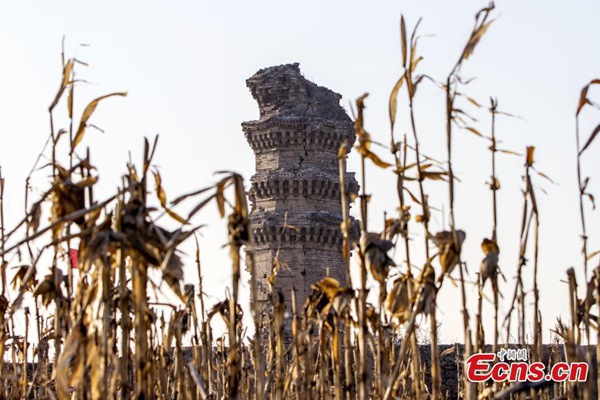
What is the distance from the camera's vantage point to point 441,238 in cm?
402

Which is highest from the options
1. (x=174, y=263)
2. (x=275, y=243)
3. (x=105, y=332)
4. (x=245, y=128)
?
(x=245, y=128)

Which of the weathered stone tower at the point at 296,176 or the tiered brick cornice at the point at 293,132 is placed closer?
the weathered stone tower at the point at 296,176

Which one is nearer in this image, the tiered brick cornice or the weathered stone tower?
the weathered stone tower

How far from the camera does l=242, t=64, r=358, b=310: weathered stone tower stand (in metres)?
43.3

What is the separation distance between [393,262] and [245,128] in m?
41.5

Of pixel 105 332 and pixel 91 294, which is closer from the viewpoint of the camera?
pixel 105 332

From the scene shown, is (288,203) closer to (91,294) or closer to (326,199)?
(326,199)

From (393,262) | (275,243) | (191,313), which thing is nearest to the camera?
(393,262)

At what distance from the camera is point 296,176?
44094 mm

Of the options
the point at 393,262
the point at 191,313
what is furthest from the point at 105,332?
the point at 191,313

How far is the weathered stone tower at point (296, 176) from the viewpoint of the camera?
43344 millimetres

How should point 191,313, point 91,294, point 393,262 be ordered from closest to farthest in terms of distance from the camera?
1. point 91,294
2. point 393,262
3. point 191,313

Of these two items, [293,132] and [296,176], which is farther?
[293,132]

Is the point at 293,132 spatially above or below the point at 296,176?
above
